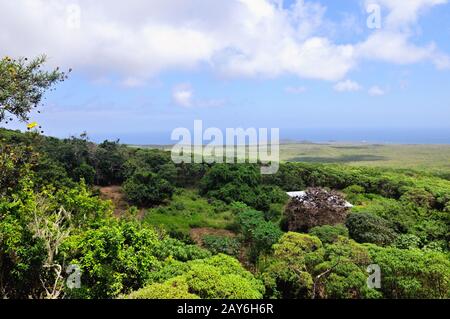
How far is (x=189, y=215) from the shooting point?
26312mm

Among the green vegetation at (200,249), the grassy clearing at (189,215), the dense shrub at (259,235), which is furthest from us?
the grassy clearing at (189,215)

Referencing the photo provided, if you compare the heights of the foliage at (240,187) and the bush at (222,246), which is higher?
the foliage at (240,187)

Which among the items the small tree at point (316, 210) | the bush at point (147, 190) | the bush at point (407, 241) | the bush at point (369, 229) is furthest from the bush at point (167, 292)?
the bush at point (147, 190)

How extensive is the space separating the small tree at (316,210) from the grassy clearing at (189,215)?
14.6 feet

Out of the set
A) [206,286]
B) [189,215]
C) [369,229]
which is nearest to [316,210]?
[369,229]

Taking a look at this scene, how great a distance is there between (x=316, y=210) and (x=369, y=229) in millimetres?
2882

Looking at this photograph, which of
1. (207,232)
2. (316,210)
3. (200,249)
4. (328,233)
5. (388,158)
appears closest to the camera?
(200,249)

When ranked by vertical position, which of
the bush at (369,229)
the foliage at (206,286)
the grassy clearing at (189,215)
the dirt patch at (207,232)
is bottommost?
the dirt patch at (207,232)

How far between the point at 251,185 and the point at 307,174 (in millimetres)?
6821

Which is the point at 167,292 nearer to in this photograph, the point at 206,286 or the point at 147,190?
the point at 206,286

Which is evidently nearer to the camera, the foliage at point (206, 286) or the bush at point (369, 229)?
the foliage at point (206, 286)

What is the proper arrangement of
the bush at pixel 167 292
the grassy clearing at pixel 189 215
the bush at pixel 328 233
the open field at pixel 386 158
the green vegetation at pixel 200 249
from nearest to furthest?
1. the bush at pixel 167 292
2. the green vegetation at pixel 200 249
3. the bush at pixel 328 233
4. the grassy clearing at pixel 189 215
5. the open field at pixel 386 158

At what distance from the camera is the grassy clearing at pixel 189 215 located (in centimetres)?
2412

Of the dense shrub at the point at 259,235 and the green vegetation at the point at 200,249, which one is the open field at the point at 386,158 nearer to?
the green vegetation at the point at 200,249
